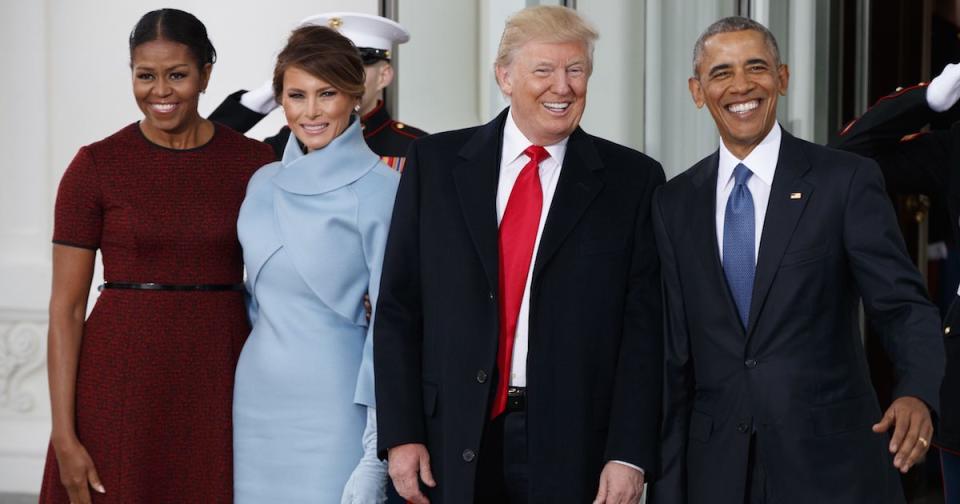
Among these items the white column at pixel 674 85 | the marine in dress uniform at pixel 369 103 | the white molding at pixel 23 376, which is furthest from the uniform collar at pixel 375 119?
the white molding at pixel 23 376

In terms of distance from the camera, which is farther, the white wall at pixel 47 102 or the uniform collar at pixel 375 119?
the white wall at pixel 47 102

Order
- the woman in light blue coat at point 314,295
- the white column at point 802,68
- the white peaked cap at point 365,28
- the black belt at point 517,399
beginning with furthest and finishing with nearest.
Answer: the white column at point 802,68 → the white peaked cap at point 365,28 → the woman in light blue coat at point 314,295 → the black belt at point 517,399

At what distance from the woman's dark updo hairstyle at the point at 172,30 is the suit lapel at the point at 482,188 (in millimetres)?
518

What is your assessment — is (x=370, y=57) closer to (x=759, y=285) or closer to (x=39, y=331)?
(x=759, y=285)

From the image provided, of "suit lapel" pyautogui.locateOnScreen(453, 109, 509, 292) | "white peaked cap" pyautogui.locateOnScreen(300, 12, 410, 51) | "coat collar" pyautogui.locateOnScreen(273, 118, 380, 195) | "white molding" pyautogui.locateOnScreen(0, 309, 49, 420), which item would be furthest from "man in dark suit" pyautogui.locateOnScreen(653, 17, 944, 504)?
"white molding" pyautogui.locateOnScreen(0, 309, 49, 420)

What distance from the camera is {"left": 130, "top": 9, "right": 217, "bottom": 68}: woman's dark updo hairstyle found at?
7.26ft

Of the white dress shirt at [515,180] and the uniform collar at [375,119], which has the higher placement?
the uniform collar at [375,119]

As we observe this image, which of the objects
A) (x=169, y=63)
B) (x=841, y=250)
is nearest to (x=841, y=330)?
(x=841, y=250)

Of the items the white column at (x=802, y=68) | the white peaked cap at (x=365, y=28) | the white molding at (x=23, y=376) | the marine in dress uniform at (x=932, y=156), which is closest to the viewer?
the marine in dress uniform at (x=932, y=156)

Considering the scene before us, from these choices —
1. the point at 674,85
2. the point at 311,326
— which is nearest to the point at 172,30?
the point at 311,326

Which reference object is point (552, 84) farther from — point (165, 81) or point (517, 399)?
point (165, 81)

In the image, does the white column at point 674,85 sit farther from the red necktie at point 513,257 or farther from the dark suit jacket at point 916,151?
the red necktie at point 513,257

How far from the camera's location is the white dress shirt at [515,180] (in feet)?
6.48

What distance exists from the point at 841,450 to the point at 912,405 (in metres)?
0.15
